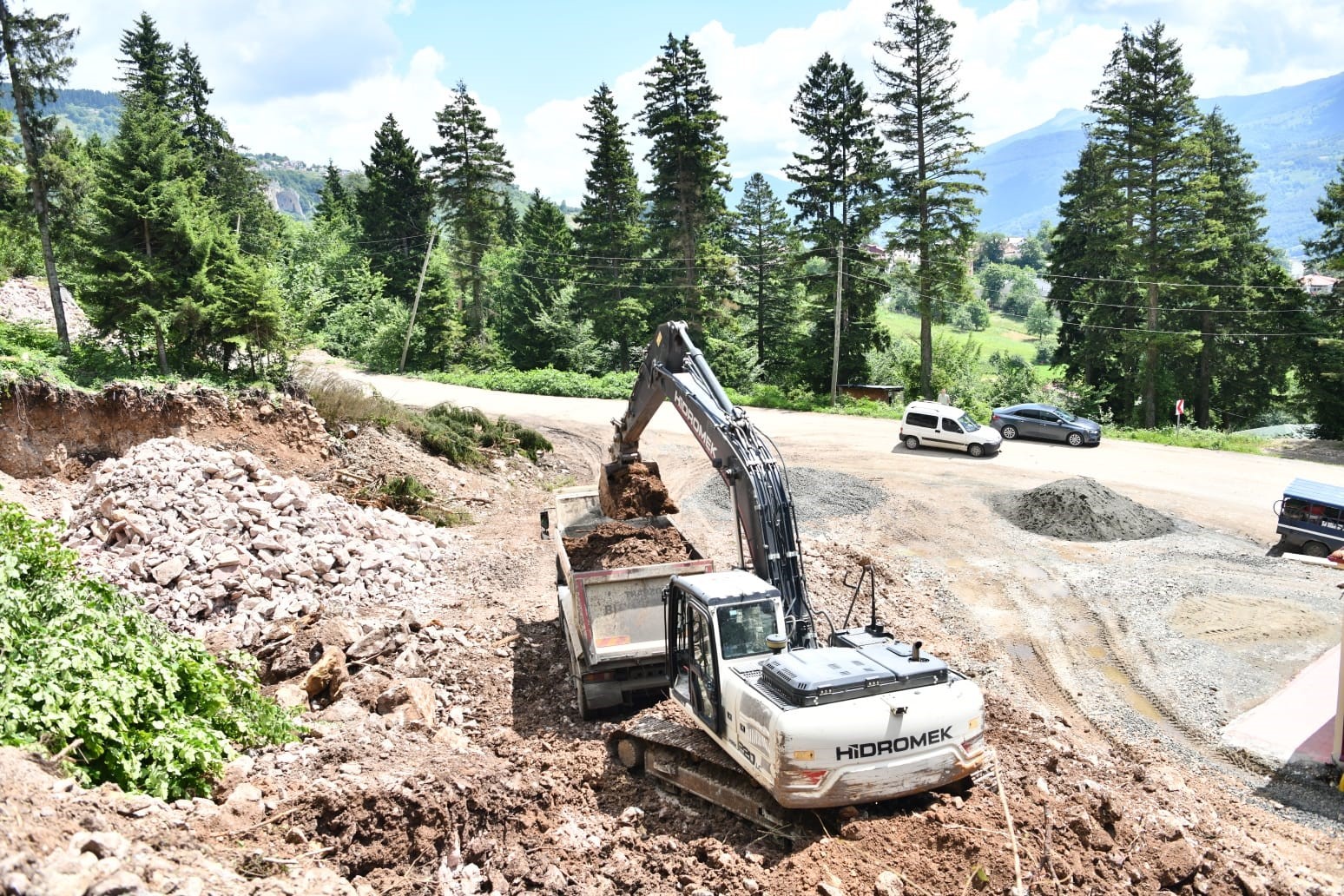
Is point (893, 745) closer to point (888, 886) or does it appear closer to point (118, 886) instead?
point (888, 886)

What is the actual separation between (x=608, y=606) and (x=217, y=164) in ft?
162

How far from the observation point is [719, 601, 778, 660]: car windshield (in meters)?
8.91

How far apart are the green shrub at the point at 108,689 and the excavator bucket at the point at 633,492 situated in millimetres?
5594

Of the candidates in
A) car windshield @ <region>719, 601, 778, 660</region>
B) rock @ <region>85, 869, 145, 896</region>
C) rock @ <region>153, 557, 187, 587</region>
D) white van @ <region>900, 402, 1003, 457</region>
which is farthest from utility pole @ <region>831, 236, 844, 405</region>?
rock @ <region>85, 869, 145, 896</region>

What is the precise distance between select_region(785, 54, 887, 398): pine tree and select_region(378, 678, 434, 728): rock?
3003 cm

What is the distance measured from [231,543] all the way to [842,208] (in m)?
32.6

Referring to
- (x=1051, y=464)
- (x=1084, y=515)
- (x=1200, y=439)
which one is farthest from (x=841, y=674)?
(x=1200, y=439)

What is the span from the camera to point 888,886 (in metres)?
7.14

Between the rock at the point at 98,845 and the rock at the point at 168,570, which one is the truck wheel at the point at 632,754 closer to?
the rock at the point at 98,845

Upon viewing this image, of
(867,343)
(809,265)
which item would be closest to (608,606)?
(867,343)

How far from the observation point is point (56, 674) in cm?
785

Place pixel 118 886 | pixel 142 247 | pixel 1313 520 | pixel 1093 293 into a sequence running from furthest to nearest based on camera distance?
pixel 1093 293 < pixel 142 247 < pixel 1313 520 < pixel 118 886

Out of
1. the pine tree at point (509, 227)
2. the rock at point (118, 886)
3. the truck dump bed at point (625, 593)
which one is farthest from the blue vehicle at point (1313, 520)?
the pine tree at point (509, 227)

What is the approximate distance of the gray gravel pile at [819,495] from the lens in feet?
72.1
